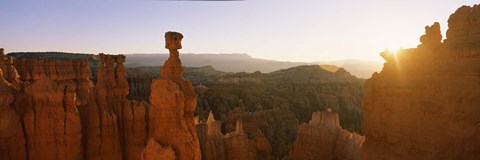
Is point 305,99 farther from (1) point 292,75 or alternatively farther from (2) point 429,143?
(2) point 429,143

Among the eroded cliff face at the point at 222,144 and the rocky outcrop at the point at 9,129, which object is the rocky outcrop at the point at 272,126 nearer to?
the eroded cliff face at the point at 222,144

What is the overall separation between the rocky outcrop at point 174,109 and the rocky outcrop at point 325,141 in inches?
342

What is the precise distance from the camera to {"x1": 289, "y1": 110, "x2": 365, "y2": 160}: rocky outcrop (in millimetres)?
16566

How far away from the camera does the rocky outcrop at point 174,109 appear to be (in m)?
9.10

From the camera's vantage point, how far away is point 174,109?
30.6 ft

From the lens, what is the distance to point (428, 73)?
848 cm

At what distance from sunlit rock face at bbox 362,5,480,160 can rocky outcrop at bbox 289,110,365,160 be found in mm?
6632

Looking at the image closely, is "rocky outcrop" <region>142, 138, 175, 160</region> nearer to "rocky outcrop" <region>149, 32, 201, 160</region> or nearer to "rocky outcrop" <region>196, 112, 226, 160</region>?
"rocky outcrop" <region>149, 32, 201, 160</region>

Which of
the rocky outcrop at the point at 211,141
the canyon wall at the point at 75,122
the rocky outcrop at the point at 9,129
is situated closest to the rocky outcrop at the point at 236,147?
the rocky outcrop at the point at 211,141

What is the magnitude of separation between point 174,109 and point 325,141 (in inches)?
388

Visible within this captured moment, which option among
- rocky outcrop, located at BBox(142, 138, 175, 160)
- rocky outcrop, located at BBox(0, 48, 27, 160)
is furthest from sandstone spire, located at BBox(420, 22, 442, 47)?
rocky outcrop, located at BBox(0, 48, 27, 160)

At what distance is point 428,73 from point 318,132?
9653 millimetres

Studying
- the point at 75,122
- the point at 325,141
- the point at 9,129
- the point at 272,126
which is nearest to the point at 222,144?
the point at 325,141

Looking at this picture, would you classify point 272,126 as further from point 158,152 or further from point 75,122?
point 158,152
